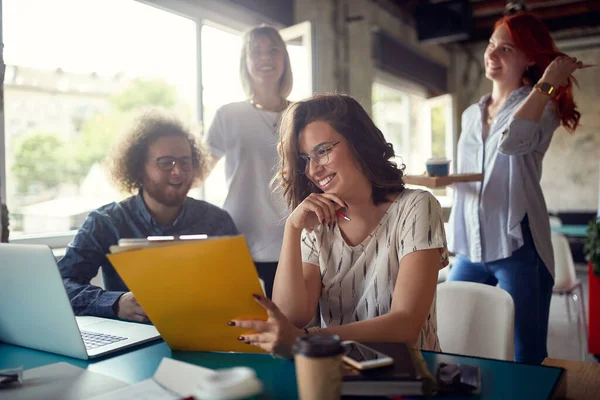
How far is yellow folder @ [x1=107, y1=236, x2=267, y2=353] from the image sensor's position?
0.97 meters

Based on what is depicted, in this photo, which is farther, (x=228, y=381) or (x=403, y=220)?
(x=403, y=220)

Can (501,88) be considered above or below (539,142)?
above

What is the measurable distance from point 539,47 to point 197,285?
1719mm

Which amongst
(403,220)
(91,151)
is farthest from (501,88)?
(91,151)

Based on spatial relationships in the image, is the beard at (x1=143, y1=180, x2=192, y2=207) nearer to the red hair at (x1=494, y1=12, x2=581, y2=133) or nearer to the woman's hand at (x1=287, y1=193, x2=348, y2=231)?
the woman's hand at (x1=287, y1=193, x2=348, y2=231)

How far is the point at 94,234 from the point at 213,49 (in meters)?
1.96

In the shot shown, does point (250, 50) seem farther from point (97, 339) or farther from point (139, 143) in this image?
point (97, 339)

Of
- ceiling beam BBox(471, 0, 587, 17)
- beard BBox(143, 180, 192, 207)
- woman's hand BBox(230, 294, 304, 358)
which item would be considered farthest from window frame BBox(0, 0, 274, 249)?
ceiling beam BBox(471, 0, 587, 17)

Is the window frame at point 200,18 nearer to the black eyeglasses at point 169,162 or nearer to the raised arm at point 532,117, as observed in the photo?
the black eyeglasses at point 169,162

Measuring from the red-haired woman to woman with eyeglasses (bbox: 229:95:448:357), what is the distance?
0.66 m

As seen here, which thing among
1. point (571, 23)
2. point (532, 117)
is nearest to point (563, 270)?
point (532, 117)

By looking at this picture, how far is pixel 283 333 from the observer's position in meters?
1.06

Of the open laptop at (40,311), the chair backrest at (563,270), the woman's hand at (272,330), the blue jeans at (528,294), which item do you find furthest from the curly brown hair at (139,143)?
the chair backrest at (563,270)

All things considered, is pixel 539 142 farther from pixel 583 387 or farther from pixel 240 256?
pixel 240 256
